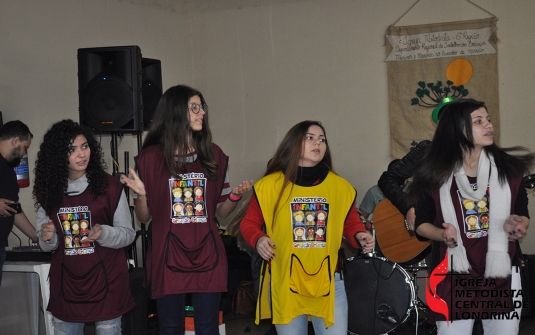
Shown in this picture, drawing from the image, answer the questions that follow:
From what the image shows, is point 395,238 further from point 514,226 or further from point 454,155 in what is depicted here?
point 514,226

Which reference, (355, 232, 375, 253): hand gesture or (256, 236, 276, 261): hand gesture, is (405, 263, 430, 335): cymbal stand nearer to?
(355, 232, 375, 253): hand gesture

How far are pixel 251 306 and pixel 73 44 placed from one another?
3157 mm

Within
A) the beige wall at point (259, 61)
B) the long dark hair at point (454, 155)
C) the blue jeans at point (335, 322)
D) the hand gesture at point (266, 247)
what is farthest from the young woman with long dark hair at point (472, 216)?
the beige wall at point (259, 61)

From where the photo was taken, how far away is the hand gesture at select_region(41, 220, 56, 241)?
10.0 feet

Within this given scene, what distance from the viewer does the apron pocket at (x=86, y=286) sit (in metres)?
3.14

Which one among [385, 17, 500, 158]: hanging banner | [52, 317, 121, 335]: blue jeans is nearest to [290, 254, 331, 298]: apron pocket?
[52, 317, 121, 335]: blue jeans

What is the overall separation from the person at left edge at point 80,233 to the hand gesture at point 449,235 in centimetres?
162

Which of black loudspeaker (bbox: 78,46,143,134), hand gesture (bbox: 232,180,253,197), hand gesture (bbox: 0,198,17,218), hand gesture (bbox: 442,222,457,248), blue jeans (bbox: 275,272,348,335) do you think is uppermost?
black loudspeaker (bbox: 78,46,143,134)

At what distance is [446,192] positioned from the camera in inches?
114

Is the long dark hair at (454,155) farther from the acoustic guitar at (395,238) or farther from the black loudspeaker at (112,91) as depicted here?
the black loudspeaker at (112,91)

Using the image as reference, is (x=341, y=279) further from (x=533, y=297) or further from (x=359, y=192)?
(x=359, y=192)

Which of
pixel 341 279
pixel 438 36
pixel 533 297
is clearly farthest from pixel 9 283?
pixel 438 36

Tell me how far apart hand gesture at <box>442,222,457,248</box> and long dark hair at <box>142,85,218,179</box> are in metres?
1.16

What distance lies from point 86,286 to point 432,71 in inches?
186
